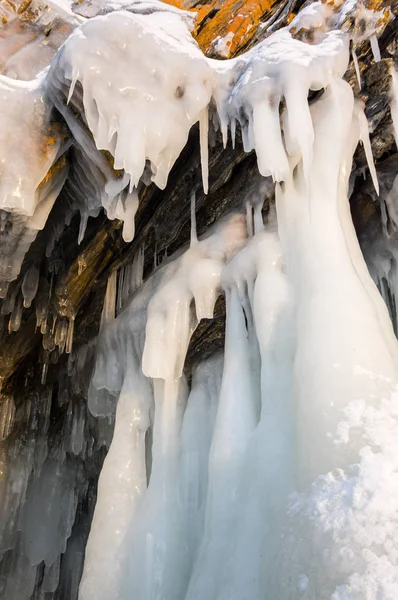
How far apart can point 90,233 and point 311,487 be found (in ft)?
6.86

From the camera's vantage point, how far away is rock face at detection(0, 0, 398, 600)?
2.84 m

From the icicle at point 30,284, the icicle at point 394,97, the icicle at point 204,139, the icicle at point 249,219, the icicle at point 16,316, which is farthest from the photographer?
the icicle at point 16,316

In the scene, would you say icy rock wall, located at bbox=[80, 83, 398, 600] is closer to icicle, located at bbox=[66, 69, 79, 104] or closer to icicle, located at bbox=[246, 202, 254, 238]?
icicle, located at bbox=[246, 202, 254, 238]

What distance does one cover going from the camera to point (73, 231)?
11.4ft

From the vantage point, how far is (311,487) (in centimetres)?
200

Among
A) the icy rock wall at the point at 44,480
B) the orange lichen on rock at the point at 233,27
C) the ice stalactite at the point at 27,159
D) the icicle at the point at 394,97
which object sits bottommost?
the icy rock wall at the point at 44,480

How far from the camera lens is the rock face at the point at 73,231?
284cm

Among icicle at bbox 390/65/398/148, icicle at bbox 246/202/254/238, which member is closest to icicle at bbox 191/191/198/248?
icicle at bbox 246/202/254/238

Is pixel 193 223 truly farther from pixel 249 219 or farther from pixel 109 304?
pixel 109 304

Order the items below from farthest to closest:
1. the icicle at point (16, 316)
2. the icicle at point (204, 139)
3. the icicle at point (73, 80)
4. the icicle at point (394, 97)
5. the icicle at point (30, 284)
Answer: the icicle at point (16, 316) < the icicle at point (30, 284) < the icicle at point (394, 97) < the icicle at point (204, 139) < the icicle at point (73, 80)

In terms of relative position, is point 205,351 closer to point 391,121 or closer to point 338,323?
point 338,323

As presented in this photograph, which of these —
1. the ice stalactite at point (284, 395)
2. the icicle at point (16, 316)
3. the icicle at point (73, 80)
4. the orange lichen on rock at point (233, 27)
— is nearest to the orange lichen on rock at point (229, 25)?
the orange lichen on rock at point (233, 27)

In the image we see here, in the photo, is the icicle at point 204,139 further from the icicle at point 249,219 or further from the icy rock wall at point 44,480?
the icy rock wall at point 44,480

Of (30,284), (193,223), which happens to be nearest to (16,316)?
(30,284)
